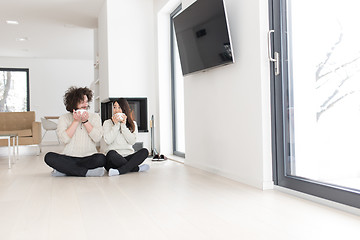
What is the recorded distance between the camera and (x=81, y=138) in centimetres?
381

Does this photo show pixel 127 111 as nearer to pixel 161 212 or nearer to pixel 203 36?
pixel 203 36

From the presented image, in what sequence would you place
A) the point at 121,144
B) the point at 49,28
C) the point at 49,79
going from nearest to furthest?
the point at 121,144
the point at 49,28
the point at 49,79

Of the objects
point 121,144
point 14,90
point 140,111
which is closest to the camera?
point 121,144

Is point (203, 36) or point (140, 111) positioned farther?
point (140, 111)

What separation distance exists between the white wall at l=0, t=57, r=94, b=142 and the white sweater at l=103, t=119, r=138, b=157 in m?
7.91

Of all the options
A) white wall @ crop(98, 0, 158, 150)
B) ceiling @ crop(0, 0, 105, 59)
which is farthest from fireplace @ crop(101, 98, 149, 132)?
ceiling @ crop(0, 0, 105, 59)

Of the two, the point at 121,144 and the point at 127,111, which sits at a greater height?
the point at 127,111

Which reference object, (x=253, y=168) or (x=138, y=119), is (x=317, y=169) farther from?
(x=138, y=119)

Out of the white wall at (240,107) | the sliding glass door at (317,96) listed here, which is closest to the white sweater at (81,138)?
the white wall at (240,107)

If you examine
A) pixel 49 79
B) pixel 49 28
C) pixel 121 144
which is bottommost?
pixel 121 144

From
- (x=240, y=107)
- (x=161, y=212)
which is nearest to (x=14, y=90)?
(x=240, y=107)

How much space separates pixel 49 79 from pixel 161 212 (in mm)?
10088

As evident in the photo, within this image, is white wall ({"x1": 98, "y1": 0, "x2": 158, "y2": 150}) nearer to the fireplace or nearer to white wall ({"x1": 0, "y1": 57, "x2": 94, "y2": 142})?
the fireplace

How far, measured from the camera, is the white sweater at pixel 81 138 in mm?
3750
